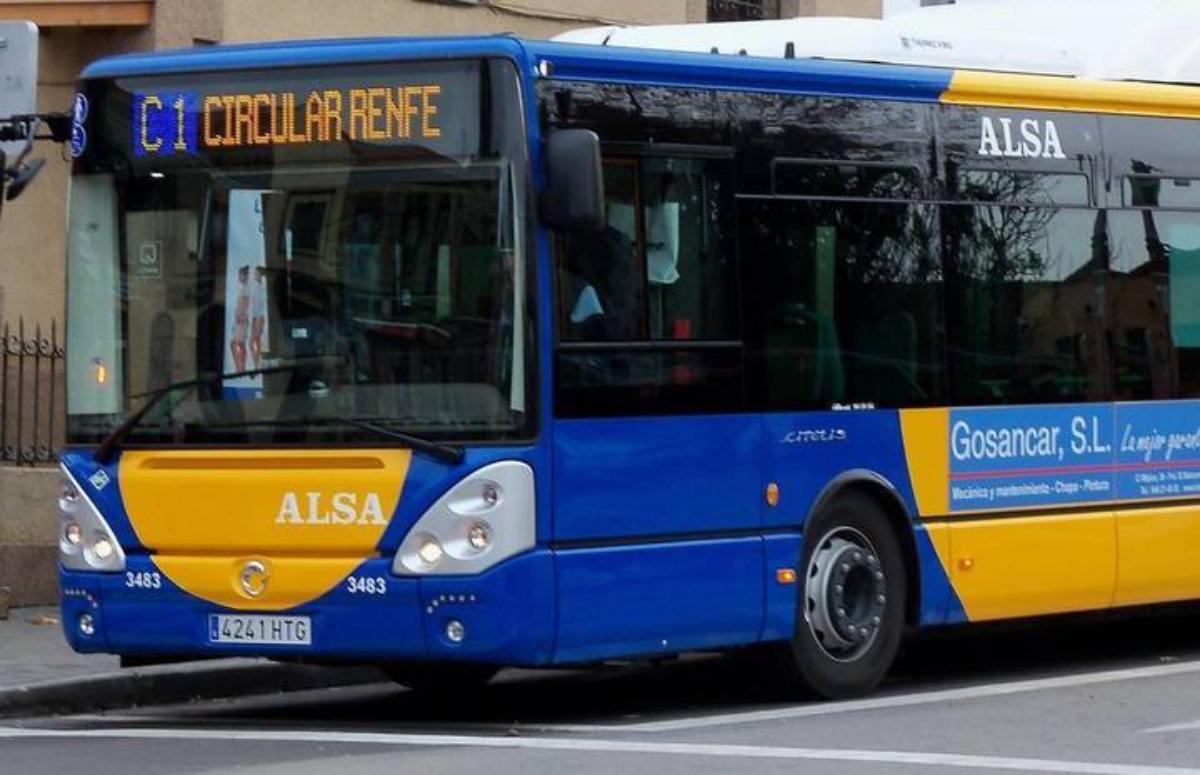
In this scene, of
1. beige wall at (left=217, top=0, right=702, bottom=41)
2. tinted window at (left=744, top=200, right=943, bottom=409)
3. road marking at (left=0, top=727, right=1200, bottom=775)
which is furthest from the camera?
beige wall at (left=217, top=0, right=702, bottom=41)

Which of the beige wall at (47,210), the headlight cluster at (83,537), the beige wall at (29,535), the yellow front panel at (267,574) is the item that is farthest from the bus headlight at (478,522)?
the beige wall at (47,210)

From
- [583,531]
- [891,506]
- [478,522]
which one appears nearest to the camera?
[478,522]

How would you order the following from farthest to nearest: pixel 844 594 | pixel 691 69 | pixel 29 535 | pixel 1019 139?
1. pixel 29 535
2. pixel 1019 139
3. pixel 844 594
4. pixel 691 69

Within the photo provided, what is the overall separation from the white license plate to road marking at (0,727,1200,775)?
1.33ft

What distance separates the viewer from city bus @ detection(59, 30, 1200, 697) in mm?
11445

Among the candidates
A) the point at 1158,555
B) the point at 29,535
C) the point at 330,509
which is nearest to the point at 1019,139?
the point at 1158,555

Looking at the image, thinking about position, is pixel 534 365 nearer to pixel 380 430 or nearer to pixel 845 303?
pixel 380 430

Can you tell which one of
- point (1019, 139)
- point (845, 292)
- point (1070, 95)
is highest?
point (1070, 95)

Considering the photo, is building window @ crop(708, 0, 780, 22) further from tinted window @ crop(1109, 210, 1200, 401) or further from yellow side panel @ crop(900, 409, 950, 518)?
yellow side panel @ crop(900, 409, 950, 518)

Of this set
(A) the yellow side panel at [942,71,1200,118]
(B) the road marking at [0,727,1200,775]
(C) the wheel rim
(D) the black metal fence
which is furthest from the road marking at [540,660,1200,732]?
(D) the black metal fence

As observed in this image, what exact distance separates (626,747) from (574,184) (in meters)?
2.31

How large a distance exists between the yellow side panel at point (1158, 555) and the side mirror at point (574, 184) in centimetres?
421

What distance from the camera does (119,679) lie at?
13.5m

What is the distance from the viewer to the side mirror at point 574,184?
11336 mm
